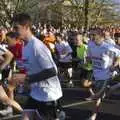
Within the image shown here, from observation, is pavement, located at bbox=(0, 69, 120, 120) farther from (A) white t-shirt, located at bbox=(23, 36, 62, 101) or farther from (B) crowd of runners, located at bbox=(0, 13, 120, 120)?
(A) white t-shirt, located at bbox=(23, 36, 62, 101)

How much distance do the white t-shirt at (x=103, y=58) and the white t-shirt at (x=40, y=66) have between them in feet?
13.4

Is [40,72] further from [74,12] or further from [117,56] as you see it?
[74,12]

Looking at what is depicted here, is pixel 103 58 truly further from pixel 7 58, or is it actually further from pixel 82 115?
pixel 7 58

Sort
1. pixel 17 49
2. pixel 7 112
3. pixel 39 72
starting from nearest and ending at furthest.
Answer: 1. pixel 39 72
2. pixel 7 112
3. pixel 17 49

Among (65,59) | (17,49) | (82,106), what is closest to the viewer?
(82,106)

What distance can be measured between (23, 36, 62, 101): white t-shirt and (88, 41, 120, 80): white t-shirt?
161 inches

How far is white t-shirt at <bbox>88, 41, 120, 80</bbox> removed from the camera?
11.1 meters

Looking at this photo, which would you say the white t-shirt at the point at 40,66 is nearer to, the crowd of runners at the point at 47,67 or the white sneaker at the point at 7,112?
the crowd of runners at the point at 47,67

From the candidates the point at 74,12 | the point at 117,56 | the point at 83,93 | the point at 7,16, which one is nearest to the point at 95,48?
the point at 117,56

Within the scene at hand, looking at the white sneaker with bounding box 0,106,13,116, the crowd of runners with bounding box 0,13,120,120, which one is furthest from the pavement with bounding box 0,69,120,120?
the crowd of runners with bounding box 0,13,120,120

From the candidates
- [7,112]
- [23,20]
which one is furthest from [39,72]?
[7,112]

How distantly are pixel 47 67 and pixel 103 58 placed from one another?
455 cm

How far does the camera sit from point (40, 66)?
6.85 metres

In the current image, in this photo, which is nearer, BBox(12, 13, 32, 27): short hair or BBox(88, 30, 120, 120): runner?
BBox(12, 13, 32, 27): short hair
